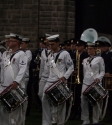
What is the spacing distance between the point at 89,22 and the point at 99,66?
33.8ft

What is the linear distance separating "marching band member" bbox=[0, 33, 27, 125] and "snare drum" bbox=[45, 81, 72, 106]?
0.78 metres

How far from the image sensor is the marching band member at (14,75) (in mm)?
15031

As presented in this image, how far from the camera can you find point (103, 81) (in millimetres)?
18547

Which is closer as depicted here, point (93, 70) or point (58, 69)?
point (58, 69)

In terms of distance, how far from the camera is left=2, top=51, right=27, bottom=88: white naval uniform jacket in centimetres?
1502

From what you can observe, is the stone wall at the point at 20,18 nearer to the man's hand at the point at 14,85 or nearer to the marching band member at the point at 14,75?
the marching band member at the point at 14,75

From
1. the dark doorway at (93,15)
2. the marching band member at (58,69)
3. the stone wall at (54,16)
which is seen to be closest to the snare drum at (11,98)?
the marching band member at (58,69)

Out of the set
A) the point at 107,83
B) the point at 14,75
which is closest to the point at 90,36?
the point at 107,83

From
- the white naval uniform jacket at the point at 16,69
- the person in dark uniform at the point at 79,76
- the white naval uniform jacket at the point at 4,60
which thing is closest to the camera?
the white naval uniform jacket at the point at 16,69

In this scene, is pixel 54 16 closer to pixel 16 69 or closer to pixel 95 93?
pixel 95 93

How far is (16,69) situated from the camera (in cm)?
1526

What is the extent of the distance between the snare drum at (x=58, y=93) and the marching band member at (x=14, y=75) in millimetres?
779

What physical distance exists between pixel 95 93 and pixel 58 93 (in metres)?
1.29

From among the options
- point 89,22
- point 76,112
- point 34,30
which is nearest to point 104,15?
point 89,22
